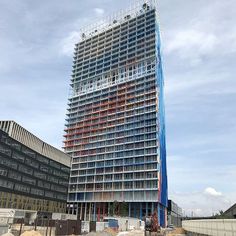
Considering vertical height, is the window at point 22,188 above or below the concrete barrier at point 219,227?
above

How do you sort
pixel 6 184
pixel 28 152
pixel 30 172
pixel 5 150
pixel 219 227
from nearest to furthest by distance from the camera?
pixel 219 227
pixel 5 150
pixel 6 184
pixel 28 152
pixel 30 172

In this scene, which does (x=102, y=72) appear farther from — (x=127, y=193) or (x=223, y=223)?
(x=223, y=223)

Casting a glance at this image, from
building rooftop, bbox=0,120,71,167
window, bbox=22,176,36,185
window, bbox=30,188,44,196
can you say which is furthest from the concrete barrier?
window, bbox=30,188,44,196

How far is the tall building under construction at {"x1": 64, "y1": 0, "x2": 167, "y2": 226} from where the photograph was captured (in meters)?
151

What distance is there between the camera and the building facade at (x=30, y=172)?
364 ft

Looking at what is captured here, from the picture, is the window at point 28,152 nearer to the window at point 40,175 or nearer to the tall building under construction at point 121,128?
the window at point 40,175

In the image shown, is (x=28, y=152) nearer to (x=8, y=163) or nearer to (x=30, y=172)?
(x=30, y=172)

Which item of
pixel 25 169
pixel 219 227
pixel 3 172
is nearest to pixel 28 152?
pixel 25 169

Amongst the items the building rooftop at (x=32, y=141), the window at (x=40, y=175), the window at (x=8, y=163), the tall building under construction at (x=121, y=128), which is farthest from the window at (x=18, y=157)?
the tall building under construction at (x=121, y=128)

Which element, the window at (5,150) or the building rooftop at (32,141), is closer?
the window at (5,150)

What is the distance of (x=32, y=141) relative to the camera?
133625 millimetres

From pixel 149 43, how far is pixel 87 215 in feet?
331

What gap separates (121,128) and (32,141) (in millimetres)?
51479

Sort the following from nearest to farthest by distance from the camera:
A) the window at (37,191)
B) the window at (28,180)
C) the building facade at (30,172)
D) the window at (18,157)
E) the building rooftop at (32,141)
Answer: the building facade at (30,172) < the window at (18,157) < the building rooftop at (32,141) < the window at (28,180) < the window at (37,191)
